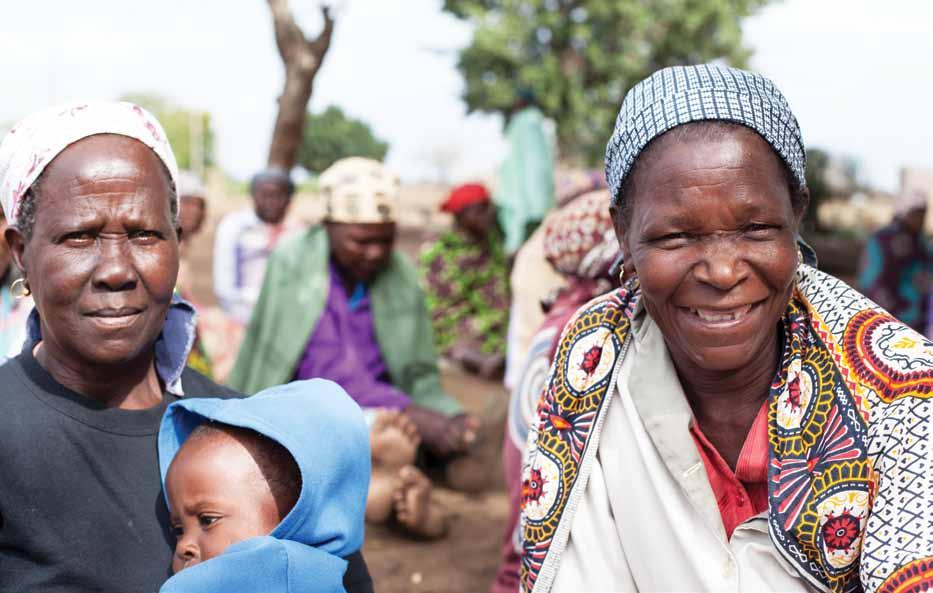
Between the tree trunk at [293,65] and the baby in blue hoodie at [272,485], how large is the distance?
7.58m

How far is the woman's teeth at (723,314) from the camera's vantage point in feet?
5.67

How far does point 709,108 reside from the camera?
1688 millimetres

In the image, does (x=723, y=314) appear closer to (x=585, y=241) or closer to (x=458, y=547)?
(x=585, y=241)

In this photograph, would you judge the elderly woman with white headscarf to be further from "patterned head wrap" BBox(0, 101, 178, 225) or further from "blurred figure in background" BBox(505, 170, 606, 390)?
"blurred figure in background" BBox(505, 170, 606, 390)

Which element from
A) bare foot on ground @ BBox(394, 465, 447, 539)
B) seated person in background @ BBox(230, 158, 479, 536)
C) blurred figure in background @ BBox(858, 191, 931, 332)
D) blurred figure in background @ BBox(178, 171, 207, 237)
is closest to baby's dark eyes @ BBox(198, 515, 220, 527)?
bare foot on ground @ BBox(394, 465, 447, 539)

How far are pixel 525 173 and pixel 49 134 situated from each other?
26.1 feet

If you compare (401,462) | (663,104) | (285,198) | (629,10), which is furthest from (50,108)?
(629,10)

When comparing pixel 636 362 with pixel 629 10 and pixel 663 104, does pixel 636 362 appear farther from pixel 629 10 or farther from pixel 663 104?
pixel 629 10

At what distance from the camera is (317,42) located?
8922mm

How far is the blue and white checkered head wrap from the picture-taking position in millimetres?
1685

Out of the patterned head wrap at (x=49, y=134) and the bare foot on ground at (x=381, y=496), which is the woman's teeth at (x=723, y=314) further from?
the bare foot on ground at (x=381, y=496)

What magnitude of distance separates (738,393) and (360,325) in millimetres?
3340

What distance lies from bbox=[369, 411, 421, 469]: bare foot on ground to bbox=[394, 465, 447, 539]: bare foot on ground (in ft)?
0.28

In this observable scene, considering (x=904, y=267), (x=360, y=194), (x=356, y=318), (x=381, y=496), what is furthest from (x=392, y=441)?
(x=904, y=267)
